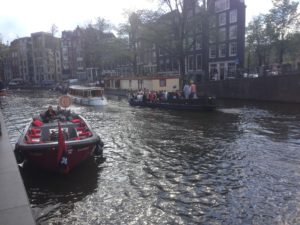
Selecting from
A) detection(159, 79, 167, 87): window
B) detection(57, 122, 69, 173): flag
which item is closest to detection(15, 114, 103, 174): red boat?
detection(57, 122, 69, 173): flag

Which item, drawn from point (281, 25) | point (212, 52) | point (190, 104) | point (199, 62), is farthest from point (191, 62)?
point (190, 104)

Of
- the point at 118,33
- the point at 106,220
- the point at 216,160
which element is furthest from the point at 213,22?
the point at 106,220

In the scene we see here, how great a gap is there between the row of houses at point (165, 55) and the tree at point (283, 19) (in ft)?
12.6

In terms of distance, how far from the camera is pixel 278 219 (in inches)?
260

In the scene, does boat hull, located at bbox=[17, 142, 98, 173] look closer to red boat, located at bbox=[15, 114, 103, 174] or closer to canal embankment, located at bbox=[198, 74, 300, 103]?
red boat, located at bbox=[15, 114, 103, 174]

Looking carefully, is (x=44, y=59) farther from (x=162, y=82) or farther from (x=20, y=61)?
(x=162, y=82)

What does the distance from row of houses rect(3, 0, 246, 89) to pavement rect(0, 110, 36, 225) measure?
26.0 meters

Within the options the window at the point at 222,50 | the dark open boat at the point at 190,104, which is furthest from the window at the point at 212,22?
the dark open boat at the point at 190,104

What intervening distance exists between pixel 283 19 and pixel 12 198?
40.5 m

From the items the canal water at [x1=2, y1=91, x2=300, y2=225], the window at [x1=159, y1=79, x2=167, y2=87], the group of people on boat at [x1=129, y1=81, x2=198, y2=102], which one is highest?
the window at [x1=159, y1=79, x2=167, y2=87]

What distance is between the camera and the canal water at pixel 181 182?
22.8 ft

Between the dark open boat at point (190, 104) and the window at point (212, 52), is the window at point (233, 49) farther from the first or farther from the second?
the dark open boat at point (190, 104)

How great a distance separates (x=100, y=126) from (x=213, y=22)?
20138 millimetres

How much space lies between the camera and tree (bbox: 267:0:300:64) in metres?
37.9
